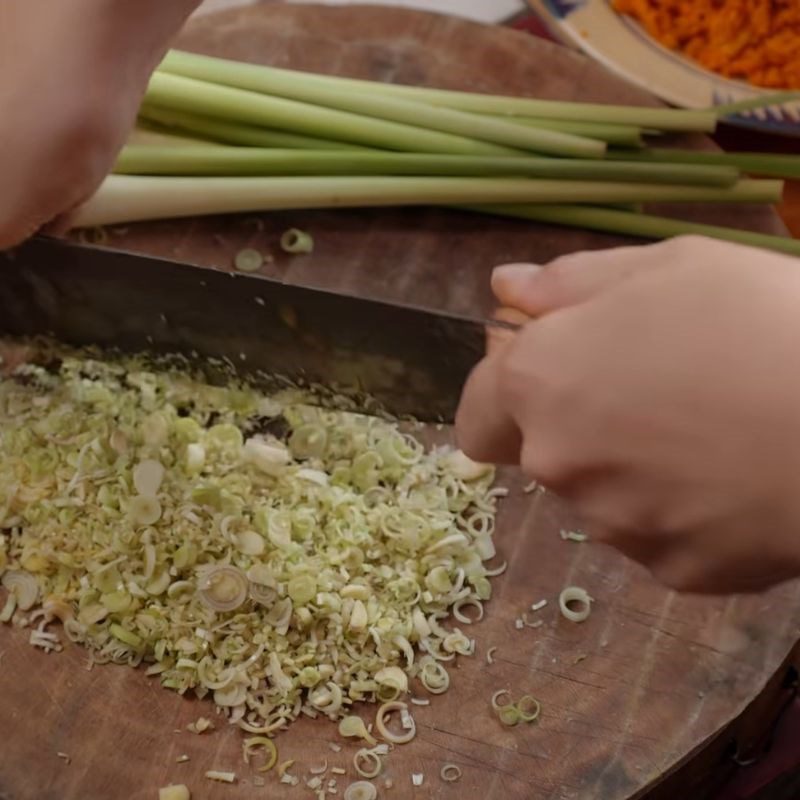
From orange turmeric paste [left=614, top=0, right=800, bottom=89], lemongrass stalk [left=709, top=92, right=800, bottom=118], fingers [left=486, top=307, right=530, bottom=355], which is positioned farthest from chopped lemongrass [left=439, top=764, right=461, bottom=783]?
orange turmeric paste [left=614, top=0, right=800, bottom=89]

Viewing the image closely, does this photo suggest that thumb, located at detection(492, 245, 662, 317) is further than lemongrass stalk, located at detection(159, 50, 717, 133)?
No

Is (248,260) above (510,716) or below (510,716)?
above

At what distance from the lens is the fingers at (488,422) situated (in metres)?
0.59

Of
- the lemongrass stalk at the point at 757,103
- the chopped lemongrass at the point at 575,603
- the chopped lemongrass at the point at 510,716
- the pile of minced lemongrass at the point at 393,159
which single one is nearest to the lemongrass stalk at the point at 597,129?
the pile of minced lemongrass at the point at 393,159

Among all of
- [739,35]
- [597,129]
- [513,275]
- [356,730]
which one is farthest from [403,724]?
[739,35]

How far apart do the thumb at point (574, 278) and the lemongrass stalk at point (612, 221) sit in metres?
0.48

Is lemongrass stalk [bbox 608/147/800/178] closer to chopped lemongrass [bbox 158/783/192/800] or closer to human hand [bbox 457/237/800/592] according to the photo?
human hand [bbox 457/237/800/592]

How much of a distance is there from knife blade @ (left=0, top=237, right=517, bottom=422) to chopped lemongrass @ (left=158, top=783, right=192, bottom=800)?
0.35m

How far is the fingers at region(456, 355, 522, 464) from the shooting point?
586 millimetres

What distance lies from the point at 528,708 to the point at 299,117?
618mm

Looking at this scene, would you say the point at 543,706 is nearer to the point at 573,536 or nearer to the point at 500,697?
the point at 500,697

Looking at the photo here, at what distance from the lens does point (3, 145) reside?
28.7 inches

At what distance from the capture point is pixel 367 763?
0.82 metres

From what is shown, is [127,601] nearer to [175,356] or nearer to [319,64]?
[175,356]
